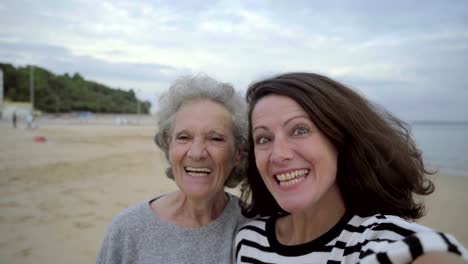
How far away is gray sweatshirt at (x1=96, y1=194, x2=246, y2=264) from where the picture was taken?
7.33 ft

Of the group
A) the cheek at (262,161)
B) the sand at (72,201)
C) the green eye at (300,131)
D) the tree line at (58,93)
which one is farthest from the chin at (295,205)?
the tree line at (58,93)

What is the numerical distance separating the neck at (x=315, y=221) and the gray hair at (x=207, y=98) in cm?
72

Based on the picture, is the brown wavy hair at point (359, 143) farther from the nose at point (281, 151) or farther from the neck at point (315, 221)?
the nose at point (281, 151)

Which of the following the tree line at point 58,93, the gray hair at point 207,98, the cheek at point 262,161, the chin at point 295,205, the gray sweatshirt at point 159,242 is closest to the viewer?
the chin at point 295,205

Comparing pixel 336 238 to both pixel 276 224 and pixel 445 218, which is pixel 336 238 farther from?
pixel 445 218

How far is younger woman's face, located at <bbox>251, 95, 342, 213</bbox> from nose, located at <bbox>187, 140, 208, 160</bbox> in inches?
20.6

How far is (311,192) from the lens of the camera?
68.7 inches

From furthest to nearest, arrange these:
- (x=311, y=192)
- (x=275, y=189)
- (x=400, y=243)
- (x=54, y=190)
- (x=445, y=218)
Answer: (x=54, y=190) < (x=445, y=218) < (x=275, y=189) < (x=311, y=192) < (x=400, y=243)

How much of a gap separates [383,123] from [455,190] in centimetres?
1220

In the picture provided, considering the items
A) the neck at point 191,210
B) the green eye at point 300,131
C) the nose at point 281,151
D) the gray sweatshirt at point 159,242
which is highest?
the green eye at point 300,131

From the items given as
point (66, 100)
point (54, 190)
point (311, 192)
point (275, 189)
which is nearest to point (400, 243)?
point (311, 192)

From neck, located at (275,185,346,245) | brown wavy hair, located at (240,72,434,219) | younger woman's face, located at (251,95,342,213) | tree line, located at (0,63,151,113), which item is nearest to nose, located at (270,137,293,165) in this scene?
younger woman's face, located at (251,95,342,213)

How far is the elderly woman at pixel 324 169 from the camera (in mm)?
1780

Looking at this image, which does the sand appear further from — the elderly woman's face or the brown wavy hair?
the brown wavy hair
